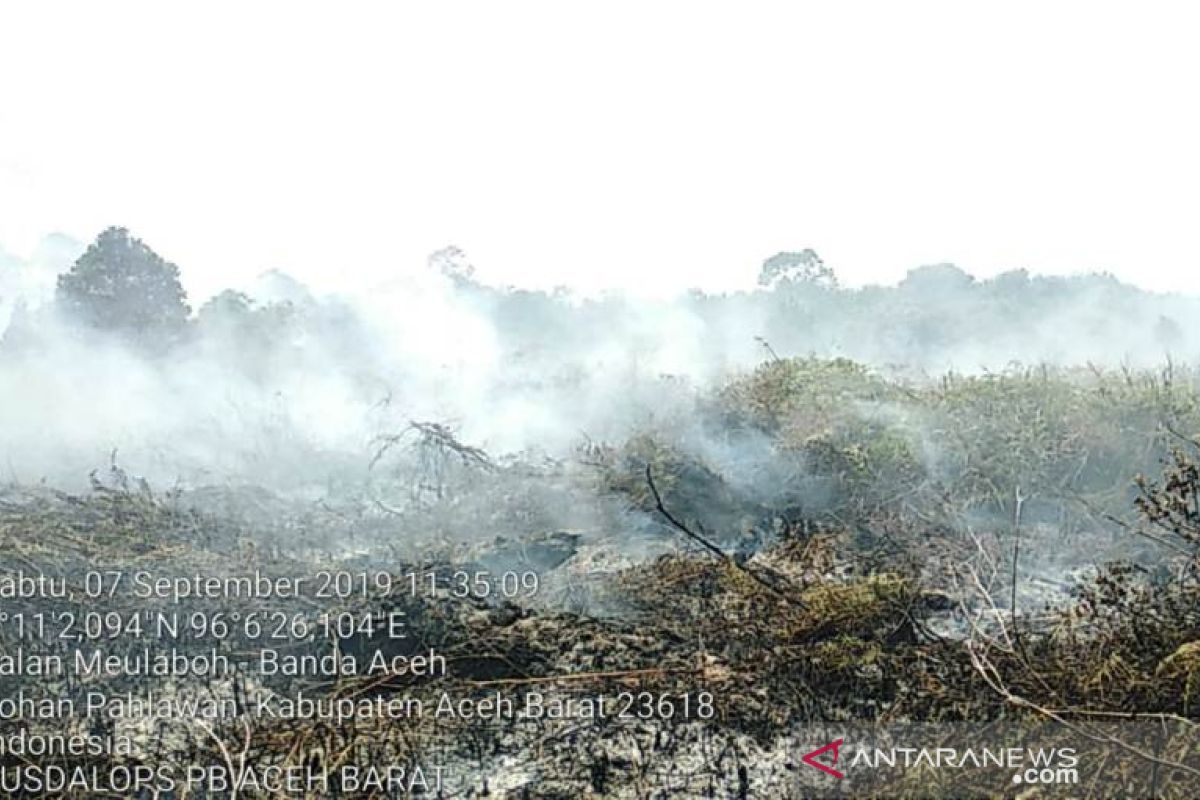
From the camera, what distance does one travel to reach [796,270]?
24.8 meters

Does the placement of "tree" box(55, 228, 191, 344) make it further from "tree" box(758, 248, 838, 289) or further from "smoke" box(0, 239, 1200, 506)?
"tree" box(758, 248, 838, 289)

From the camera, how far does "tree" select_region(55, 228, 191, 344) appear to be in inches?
732

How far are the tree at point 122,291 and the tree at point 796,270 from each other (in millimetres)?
13650

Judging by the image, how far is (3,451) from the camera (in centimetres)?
1226

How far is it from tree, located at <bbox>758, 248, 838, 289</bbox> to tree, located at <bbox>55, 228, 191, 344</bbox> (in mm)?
13650

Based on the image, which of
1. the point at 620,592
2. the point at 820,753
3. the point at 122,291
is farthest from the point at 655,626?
the point at 122,291

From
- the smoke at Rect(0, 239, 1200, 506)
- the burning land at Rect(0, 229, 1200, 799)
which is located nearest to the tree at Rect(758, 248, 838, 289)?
the smoke at Rect(0, 239, 1200, 506)

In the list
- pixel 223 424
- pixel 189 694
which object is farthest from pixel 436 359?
pixel 189 694

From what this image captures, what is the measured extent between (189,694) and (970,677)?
3.61m

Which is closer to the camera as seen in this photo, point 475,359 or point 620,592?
point 620,592

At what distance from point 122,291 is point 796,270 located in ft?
49.3

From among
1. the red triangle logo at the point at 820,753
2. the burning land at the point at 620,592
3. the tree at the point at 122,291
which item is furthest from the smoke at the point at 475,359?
the red triangle logo at the point at 820,753

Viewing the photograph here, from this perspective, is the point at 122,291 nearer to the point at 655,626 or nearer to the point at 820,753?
the point at 655,626

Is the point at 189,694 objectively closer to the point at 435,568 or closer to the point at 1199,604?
the point at 435,568
